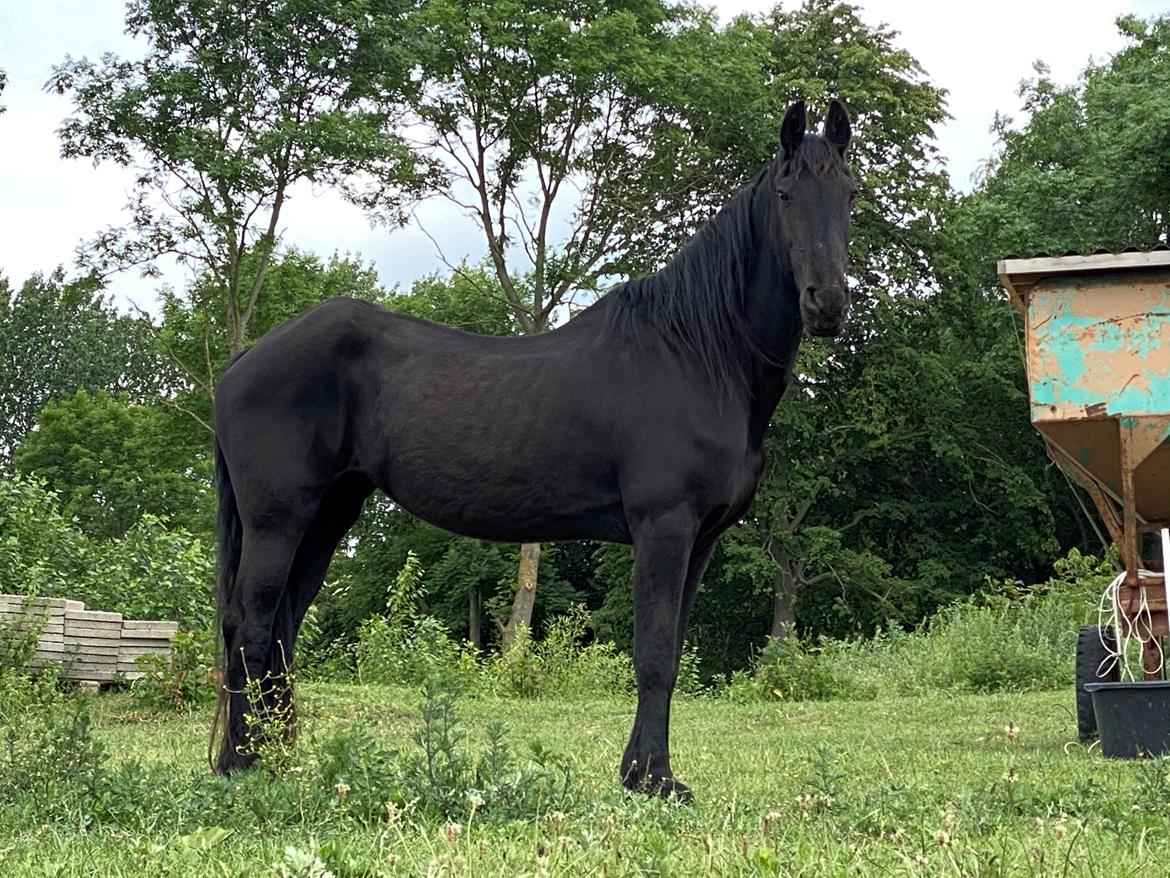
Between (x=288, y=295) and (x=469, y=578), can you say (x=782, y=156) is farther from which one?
(x=469, y=578)

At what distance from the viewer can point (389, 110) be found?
22.8m

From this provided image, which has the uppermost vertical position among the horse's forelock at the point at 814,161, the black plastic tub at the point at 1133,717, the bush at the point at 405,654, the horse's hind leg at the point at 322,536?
the horse's forelock at the point at 814,161

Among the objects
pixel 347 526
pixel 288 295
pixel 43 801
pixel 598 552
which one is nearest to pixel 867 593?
pixel 598 552

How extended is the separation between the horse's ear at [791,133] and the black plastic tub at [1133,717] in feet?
11.0

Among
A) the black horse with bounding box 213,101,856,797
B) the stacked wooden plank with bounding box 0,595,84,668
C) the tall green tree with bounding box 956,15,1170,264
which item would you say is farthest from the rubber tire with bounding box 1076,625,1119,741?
the tall green tree with bounding box 956,15,1170,264

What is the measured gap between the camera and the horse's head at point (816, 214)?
4.93m

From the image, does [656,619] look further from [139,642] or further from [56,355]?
[56,355]

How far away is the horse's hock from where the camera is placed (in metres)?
11.3

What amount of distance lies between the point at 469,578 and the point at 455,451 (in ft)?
93.4

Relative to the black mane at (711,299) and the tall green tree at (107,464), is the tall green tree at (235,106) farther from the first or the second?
the tall green tree at (107,464)

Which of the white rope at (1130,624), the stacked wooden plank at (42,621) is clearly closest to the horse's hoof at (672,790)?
the white rope at (1130,624)

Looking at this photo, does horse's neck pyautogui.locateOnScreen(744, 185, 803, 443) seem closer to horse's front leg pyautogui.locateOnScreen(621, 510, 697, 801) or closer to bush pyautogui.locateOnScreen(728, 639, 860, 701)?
horse's front leg pyautogui.locateOnScreen(621, 510, 697, 801)

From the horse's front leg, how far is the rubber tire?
3753 millimetres

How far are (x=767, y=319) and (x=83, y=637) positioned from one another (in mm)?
8346
